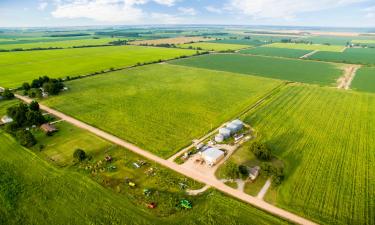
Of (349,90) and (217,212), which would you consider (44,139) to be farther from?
(349,90)

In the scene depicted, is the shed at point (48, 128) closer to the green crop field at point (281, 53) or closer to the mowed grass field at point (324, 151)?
the mowed grass field at point (324, 151)

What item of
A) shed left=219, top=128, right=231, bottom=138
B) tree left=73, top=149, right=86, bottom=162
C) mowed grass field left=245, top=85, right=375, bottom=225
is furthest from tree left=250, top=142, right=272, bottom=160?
tree left=73, top=149, right=86, bottom=162

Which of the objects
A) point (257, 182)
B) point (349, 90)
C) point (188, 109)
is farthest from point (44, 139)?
point (349, 90)

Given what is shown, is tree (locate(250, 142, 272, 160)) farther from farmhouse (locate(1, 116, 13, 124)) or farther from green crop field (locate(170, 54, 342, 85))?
green crop field (locate(170, 54, 342, 85))

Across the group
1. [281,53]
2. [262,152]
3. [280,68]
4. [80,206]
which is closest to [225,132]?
[262,152]

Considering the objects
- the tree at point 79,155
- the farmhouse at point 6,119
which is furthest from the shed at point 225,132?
the farmhouse at point 6,119
